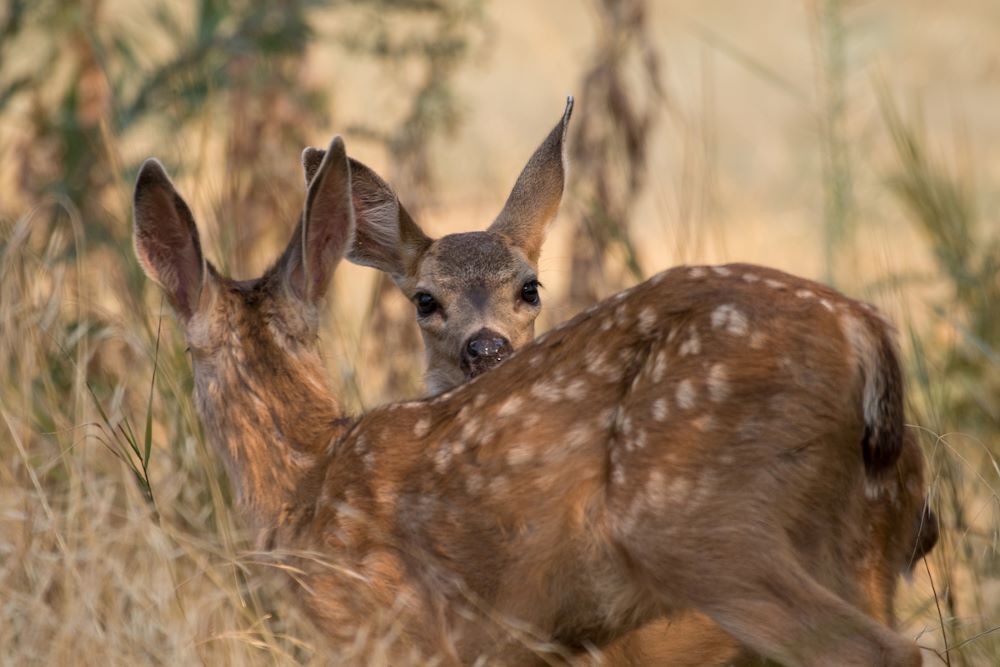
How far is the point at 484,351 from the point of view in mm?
5727

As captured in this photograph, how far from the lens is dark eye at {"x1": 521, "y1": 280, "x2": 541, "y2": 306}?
6426 mm

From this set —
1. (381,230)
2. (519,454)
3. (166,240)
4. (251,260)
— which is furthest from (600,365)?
(251,260)

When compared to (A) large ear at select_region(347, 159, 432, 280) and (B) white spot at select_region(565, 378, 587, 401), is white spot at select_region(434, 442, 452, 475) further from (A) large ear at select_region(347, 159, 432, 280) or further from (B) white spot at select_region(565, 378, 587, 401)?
(A) large ear at select_region(347, 159, 432, 280)

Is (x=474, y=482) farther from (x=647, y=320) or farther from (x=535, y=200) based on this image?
(x=535, y=200)

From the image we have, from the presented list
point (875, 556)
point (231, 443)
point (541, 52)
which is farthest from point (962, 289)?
point (541, 52)

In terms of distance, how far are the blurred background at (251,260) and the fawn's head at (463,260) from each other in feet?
0.68

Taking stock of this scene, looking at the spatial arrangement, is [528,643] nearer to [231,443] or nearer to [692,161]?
[231,443]

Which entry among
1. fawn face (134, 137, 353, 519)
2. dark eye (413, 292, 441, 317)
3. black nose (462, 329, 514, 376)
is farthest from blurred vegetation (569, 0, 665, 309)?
fawn face (134, 137, 353, 519)

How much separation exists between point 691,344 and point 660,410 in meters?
0.18

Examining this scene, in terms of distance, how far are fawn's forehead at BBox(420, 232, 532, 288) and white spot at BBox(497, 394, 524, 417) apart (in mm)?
1946

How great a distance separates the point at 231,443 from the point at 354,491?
431mm

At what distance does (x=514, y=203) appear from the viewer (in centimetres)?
680

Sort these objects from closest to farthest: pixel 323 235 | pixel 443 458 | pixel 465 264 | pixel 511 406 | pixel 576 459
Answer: pixel 576 459
pixel 511 406
pixel 443 458
pixel 323 235
pixel 465 264

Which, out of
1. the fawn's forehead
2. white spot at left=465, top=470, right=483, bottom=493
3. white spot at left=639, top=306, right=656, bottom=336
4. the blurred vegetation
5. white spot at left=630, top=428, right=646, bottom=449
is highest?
the blurred vegetation
